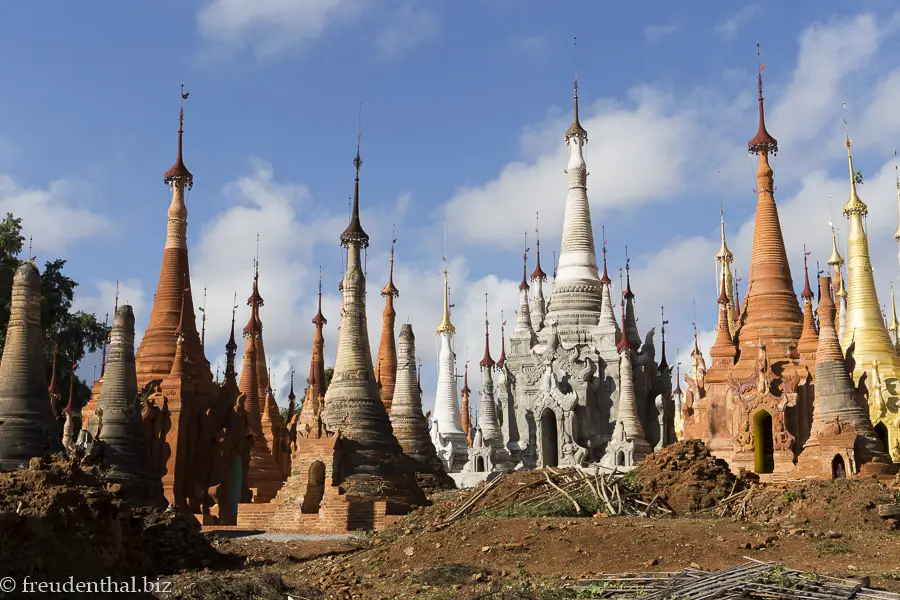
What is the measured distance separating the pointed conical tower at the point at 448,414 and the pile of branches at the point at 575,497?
22930mm

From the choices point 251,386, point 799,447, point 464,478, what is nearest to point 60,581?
point 799,447

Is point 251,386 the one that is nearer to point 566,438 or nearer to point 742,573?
point 566,438

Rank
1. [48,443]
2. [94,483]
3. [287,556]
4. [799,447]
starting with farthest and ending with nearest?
[799,447] < [48,443] < [287,556] < [94,483]

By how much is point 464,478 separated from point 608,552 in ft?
82.9

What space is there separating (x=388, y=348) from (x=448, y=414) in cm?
940

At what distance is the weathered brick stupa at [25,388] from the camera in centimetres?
1919

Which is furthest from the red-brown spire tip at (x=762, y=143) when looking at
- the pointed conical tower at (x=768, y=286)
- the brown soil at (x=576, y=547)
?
the brown soil at (x=576, y=547)

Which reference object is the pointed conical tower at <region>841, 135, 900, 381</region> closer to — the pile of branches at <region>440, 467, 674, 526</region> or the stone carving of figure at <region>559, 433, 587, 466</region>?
the stone carving of figure at <region>559, 433, 587, 466</region>

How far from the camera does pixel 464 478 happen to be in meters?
40.8

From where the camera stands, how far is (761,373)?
30.6 m

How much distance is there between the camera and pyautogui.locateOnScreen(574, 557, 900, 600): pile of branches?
453 inches

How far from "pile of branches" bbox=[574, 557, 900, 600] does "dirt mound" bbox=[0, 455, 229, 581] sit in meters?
6.01

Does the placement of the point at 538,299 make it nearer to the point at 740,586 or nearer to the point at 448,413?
the point at 448,413

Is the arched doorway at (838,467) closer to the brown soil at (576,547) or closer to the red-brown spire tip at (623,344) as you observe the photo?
the brown soil at (576,547)
